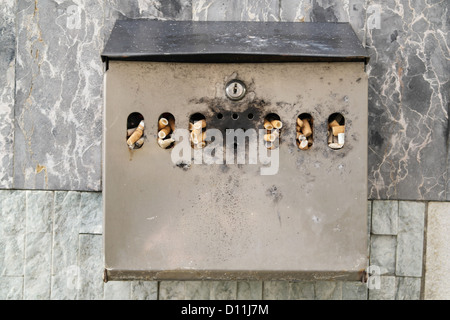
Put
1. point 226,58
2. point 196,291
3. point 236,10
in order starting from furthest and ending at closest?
point 196,291 → point 236,10 → point 226,58

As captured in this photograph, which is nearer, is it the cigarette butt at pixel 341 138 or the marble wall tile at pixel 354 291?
the cigarette butt at pixel 341 138

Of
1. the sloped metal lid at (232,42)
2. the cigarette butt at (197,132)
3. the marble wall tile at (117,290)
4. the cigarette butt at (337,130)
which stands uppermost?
the sloped metal lid at (232,42)

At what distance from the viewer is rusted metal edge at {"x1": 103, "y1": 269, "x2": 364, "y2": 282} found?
1.56 m

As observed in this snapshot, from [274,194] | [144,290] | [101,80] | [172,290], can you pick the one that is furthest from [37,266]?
[274,194]

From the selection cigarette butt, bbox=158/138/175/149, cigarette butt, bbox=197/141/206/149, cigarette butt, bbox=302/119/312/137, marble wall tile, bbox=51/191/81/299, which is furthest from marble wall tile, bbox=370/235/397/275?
marble wall tile, bbox=51/191/81/299

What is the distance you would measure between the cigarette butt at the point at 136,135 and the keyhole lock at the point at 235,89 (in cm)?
39

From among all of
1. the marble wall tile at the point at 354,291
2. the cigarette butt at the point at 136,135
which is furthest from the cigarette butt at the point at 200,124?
the marble wall tile at the point at 354,291

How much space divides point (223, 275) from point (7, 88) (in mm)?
1612

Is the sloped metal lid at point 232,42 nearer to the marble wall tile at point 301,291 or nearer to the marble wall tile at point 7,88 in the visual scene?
the marble wall tile at point 7,88

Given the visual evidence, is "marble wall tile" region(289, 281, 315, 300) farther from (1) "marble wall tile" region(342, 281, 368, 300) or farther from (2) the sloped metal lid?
(2) the sloped metal lid

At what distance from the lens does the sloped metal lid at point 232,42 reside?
150 centimetres

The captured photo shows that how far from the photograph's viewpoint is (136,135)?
1541 mm

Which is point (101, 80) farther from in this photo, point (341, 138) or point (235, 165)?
point (341, 138)

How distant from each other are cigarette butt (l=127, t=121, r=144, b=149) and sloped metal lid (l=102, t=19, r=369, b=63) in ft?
0.92
